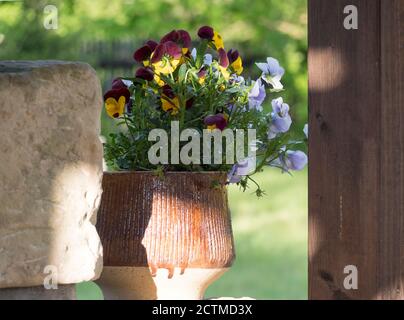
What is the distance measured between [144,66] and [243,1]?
831 cm

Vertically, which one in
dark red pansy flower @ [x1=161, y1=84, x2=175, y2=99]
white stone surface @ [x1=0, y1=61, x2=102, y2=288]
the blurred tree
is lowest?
white stone surface @ [x1=0, y1=61, x2=102, y2=288]

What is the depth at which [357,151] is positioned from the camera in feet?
5.75

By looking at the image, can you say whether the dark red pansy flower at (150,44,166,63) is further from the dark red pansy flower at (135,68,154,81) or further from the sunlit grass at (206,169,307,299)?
the sunlit grass at (206,169,307,299)

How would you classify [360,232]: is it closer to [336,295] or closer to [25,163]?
[336,295]

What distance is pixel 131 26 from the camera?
10.0 metres

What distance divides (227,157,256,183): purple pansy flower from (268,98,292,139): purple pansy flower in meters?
0.11

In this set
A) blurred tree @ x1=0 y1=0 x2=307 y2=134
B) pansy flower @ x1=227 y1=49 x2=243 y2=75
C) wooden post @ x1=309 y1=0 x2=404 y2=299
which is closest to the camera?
wooden post @ x1=309 y1=0 x2=404 y2=299

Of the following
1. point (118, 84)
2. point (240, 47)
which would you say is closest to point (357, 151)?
point (118, 84)

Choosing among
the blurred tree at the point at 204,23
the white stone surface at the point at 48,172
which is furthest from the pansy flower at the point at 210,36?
the blurred tree at the point at 204,23

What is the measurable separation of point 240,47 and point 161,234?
8487 millimetres

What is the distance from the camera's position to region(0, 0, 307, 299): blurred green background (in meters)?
7.05

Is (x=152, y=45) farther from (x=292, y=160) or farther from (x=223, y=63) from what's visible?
(x=292, y=160)

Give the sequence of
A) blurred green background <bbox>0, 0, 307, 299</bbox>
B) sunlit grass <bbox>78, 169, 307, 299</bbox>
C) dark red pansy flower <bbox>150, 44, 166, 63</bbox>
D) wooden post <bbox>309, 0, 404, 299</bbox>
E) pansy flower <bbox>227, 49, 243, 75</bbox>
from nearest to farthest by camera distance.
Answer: wooden post <bbox>309, 0, 404, 299</bbox>
dark red pansy flower <bbox>150, 44, 166, 63</bbox>
pansy flower <bbox>227, 49, 243, 75</bbox>
sunlit grass <bbox>78, 169, 307, 299</bbox>
blurred green background <bbox>0, 0, 307, 299</bbox>

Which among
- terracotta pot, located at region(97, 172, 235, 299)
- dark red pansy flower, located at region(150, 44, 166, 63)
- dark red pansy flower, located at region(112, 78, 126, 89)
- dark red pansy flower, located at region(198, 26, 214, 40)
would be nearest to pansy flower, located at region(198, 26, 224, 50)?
dark red pansy flower, located at region(198, 26, 214, 40)
